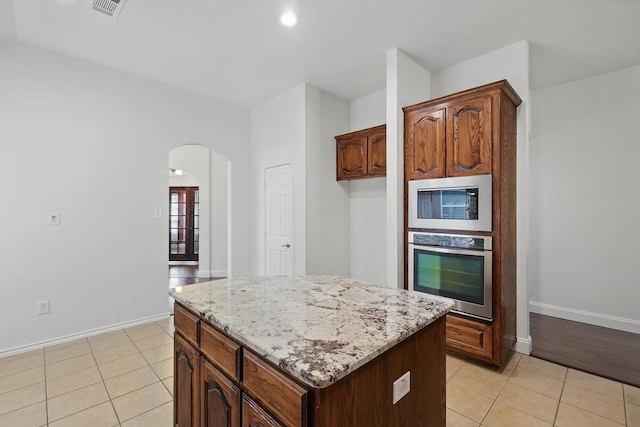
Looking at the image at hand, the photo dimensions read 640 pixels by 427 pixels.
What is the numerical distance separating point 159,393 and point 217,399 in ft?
4.57

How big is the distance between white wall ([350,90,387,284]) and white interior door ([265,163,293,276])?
2.78 feet

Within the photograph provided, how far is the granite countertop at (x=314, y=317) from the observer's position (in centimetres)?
94

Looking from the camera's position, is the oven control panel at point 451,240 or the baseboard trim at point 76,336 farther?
the baseboard trim at point 76,336

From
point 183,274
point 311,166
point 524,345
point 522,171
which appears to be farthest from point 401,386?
point 183,274

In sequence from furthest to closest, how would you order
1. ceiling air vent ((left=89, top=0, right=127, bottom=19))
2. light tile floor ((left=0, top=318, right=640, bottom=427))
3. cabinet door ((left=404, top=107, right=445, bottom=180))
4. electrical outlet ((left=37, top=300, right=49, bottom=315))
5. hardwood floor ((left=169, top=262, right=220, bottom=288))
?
hardwood floor ((left=169, top=262, right=220, bottom=288)), electrical outlet ((left=37, top=300, right=49, bottom=315)), cabinet door ((left=404, top=107, right=445, bottom=180)), ceiling air vent ((left=89, top=0, right=127, bottom=19)), light tile floor ((left=0, top=318, right=640, bottom=427))

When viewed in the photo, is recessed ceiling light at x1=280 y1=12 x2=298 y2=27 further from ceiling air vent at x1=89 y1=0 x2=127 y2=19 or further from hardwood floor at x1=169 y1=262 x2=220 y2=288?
hardwood floor at x1=169 y1=262 x2=220 y2=288

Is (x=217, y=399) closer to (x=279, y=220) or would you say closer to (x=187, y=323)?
(x=187, y=323)

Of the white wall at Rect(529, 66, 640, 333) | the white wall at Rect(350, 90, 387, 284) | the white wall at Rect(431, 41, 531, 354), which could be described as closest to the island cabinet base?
the white wall at Rect(431, 41, 531, 354)

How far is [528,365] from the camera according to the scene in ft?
8.80

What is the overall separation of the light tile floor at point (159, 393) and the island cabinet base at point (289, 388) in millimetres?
779

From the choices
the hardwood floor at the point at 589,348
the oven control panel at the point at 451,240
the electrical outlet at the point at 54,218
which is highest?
the electrical outlet at the point at 54,218

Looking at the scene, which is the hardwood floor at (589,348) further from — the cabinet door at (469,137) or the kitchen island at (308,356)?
the kitchen island at (308,356)

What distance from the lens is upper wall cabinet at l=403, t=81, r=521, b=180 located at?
2551 millimetres

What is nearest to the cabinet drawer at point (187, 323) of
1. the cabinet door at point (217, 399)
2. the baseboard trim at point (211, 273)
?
the cabinet door at point (217, 399)
